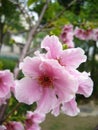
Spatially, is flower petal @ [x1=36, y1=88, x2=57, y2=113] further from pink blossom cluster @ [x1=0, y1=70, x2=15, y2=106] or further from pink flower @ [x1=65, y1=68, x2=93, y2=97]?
pink blossom cluster @ [x1=0, y1=70, x2=15, y2=106]

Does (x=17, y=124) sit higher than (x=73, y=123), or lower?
higher

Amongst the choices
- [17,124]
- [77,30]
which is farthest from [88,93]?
[77,30]

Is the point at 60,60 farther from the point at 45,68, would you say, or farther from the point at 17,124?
the point at 17,124

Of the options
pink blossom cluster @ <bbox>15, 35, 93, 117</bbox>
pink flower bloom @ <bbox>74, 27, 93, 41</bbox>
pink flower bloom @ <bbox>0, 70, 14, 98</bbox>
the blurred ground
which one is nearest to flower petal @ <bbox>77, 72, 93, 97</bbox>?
pink blossom cluster @ <bbox>15, 35, 93, 117</bbox>

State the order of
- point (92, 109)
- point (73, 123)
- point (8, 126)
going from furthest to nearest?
1. point (92, 109)
2. point (73, 123)
3. point (8, 126)

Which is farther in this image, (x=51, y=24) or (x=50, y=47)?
(x=51, y=24)

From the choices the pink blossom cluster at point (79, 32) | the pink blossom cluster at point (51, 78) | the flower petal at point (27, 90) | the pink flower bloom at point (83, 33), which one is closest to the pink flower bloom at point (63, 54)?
the pink blossom cluster at point (51, 78)
